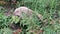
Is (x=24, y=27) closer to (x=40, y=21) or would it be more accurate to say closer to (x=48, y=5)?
(x=40, y=21)

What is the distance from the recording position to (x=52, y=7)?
219 inches

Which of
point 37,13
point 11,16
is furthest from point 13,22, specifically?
point 37,13

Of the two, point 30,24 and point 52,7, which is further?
point 52,7

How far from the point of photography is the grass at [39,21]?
489 centimetres

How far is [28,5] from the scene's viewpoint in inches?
231

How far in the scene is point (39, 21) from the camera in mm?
5117

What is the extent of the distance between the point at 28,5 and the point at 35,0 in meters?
0.26

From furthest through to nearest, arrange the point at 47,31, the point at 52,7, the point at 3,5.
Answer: the point at 3,5
the point at 52,7
the point at 47,31

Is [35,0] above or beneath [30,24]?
above

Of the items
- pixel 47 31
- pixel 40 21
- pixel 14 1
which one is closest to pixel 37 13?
pixel 40 21

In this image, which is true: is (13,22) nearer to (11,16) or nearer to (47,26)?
(11,16)

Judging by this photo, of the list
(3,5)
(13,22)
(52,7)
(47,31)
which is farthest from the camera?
(3,5)

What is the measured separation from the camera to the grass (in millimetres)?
4891

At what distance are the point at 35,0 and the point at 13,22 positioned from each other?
112 cm
